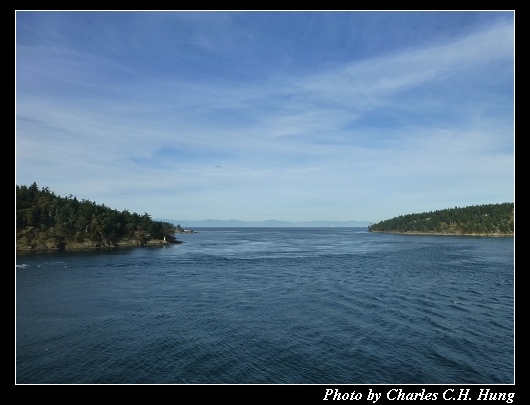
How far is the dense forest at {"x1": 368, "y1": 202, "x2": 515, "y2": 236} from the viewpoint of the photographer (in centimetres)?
12650

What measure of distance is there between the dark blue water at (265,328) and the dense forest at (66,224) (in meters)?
31.3

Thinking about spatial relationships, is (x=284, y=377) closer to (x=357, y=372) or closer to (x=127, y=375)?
(x=357, y=372)

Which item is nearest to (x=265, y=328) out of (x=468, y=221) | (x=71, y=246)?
(x=71, y=246)

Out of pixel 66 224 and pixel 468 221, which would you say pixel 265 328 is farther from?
pixel 468 221

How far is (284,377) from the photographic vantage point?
17.8 metres

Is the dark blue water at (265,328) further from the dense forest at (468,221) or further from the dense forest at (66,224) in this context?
the dense forest at (468,221)

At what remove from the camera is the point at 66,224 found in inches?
3059

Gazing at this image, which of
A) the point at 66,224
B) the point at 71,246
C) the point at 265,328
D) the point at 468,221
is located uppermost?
the point at 66,224

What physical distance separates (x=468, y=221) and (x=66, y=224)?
132 metres

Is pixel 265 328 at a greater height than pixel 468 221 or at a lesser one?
lesser

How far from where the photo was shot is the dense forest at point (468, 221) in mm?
126500

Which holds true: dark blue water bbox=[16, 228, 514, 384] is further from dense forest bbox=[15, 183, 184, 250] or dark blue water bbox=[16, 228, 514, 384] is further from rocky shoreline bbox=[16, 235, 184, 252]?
dense forest bbox=[15, 183, 184, 250]
